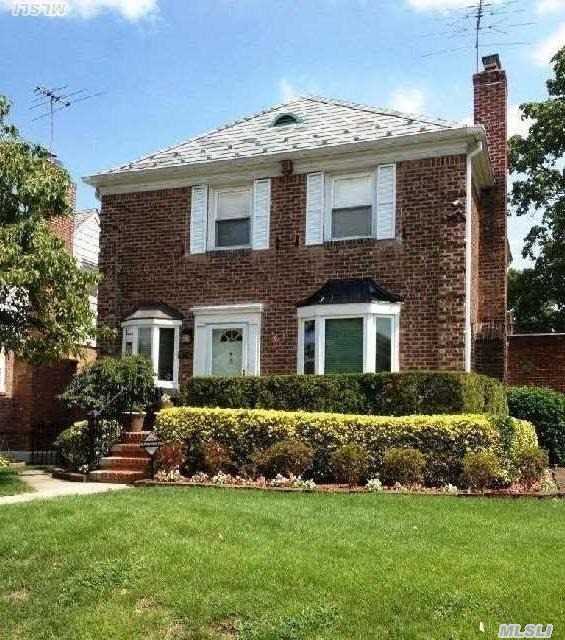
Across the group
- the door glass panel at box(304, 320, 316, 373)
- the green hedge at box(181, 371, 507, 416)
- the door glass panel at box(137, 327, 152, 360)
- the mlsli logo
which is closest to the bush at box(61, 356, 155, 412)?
the green hedge at box(181, 371, 507, 416)

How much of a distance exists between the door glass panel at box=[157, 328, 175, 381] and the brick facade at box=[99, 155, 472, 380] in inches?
10.8

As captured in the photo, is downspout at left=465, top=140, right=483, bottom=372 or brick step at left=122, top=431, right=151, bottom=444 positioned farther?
downspout at left=465, top=140, right=483, bottom=372

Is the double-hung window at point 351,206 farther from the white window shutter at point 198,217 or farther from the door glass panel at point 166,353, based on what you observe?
the door glass panel at point 166,353

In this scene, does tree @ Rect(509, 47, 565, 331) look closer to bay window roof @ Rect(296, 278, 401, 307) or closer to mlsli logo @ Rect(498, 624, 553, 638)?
bay window roof @ Rect(296, 278, 401, 307)

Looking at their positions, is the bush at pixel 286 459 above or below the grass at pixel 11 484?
above

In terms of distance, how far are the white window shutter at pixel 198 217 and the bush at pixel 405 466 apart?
7.27 meters

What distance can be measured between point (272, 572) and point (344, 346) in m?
9.14

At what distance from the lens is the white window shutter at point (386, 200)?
603 inches

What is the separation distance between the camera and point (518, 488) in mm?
11047

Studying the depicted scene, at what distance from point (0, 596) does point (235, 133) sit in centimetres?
1351

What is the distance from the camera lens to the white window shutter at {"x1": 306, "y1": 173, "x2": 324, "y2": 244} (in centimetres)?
1592

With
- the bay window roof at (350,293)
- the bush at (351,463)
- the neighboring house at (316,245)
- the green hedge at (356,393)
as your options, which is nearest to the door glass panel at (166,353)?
the neighboring house at (316,245)

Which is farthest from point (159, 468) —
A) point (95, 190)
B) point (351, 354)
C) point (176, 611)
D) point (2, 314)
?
point (95, 190)

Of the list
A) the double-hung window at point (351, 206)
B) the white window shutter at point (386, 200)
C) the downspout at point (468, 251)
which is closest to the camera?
the downspout at point (468, 251)
